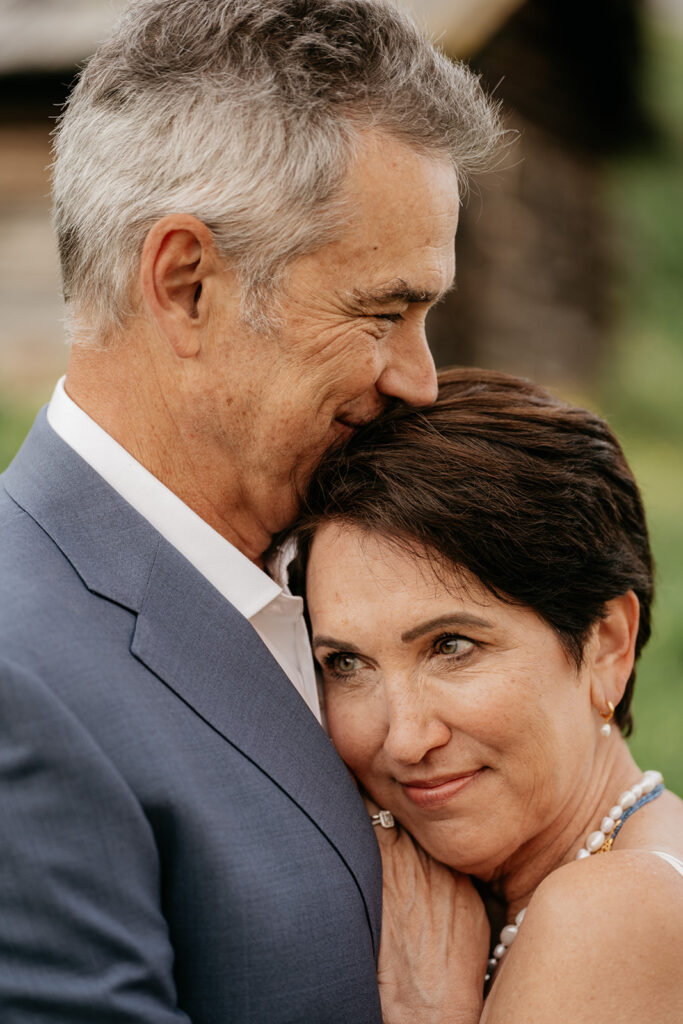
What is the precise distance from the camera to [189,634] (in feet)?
6.57

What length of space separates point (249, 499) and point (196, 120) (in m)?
0.72

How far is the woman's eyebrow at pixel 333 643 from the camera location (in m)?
2.33

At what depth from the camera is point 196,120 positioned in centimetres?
207

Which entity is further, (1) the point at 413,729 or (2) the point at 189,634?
(1) the point at 413,729

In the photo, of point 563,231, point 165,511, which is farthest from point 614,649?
point 563,231

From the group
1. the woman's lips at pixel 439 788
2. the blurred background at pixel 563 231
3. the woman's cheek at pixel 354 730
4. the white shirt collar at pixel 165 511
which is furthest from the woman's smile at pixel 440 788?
the blurred background at pixel 563 231

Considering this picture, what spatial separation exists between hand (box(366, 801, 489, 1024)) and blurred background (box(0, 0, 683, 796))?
3.02 metres

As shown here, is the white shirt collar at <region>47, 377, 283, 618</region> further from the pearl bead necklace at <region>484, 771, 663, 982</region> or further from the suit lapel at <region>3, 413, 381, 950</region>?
the pearl bead necklace at <region>484, 771, 663, 982</region>

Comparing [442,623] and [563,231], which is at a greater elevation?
[442,623]

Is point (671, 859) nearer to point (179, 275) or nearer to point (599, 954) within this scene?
point (599, 954)

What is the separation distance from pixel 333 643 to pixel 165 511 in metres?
0.46

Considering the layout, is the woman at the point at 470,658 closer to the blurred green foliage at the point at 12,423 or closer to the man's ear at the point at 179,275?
the man's ear at the point at 179,275

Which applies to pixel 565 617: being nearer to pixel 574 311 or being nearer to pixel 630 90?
pixel 574 311

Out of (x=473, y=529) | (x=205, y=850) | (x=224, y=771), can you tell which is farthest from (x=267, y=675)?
(x=473, y=529)
